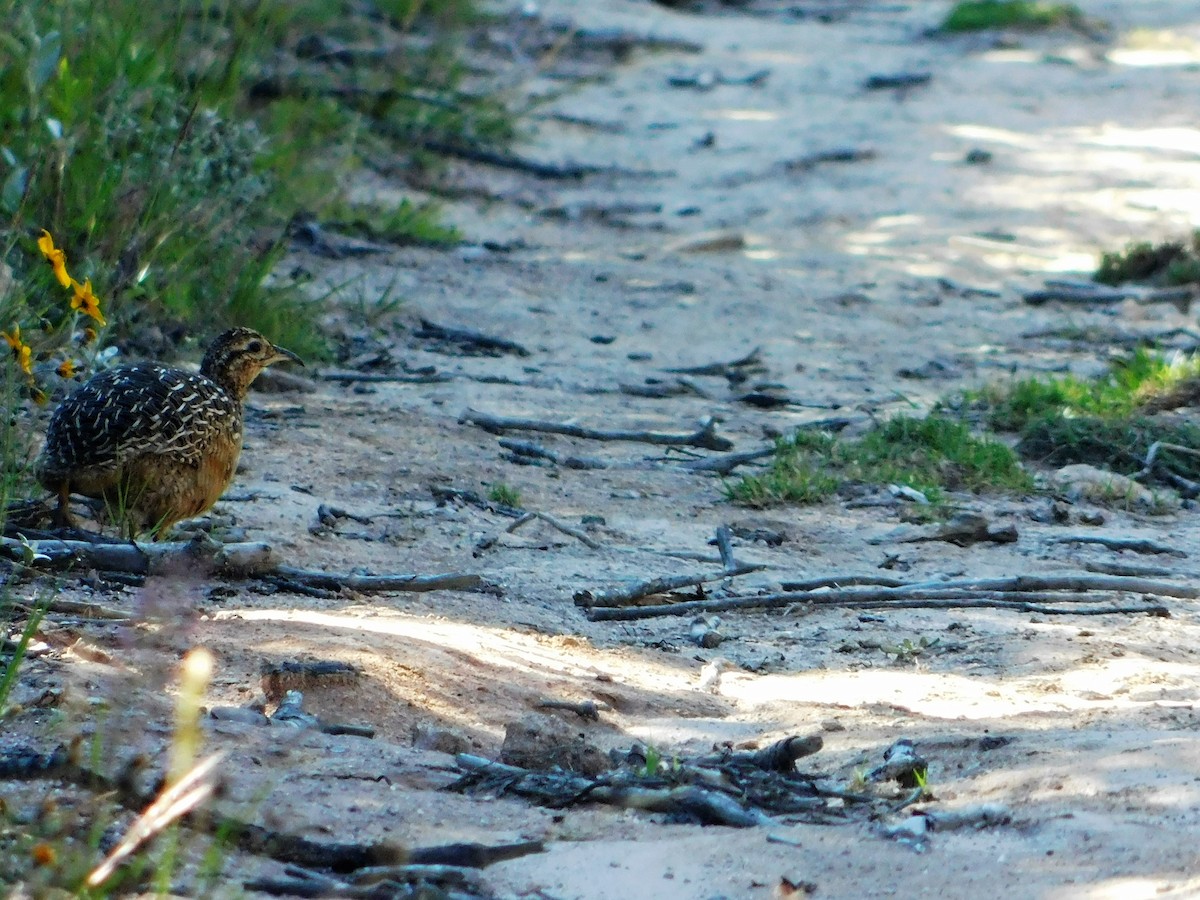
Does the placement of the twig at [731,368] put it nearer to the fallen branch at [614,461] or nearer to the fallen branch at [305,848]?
the fallen branch at [614,461]

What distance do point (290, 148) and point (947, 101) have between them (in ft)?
24.2

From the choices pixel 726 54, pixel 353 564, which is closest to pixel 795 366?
pixel 353 564

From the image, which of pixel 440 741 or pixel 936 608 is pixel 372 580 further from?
pixel 936 608

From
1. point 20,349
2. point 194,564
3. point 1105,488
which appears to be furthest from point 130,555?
point 1105,488

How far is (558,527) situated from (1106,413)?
2.80 meters

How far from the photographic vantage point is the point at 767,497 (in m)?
6.86

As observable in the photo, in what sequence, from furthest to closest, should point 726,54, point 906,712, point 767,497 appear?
1. point 726,54
2. point 767,497
3. point 906,712

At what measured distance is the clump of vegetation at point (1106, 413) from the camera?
7289 millimetres

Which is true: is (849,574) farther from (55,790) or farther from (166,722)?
(55,790)

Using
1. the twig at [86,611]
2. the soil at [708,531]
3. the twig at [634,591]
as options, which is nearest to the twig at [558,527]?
the soil at [708,531]

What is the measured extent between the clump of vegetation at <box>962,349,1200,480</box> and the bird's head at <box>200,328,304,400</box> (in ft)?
10.5

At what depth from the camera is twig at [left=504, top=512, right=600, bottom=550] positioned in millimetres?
6172

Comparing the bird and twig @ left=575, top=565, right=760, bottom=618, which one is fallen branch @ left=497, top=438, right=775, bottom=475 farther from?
the bird

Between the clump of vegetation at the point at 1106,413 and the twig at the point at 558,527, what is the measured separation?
2219mm
